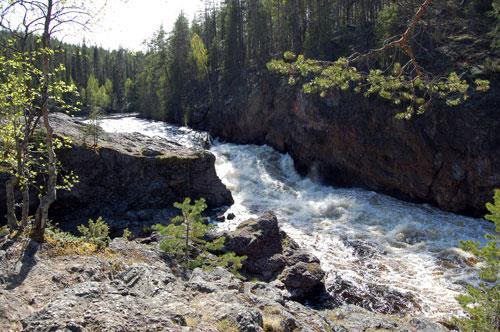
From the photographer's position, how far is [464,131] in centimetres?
2278

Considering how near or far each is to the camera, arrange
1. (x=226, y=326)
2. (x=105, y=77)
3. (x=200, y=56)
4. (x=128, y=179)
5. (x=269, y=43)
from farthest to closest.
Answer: (x=105, y=77)
(x=200, y=56)
(x=269, y=43)
(x=128, y=179)
(x=226, y=326)

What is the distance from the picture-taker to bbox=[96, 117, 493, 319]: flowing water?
52.7ft

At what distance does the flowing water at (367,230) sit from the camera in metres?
16.1

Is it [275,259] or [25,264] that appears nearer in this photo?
[25,264]

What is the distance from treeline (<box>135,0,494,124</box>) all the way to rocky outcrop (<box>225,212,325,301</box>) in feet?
56.4

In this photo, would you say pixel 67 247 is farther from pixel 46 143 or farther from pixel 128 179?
pixel 128 179

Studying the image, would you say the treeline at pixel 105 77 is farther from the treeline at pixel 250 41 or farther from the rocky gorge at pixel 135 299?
the rocky gorge at pixel 135 299

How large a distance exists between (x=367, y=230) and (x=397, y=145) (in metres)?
7.45

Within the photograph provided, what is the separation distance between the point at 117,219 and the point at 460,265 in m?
16.7

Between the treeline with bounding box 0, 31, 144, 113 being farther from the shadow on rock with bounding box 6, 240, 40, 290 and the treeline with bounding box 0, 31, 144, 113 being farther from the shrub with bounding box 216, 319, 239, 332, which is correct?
the shrub with bounding box 216, 319, 239, 332

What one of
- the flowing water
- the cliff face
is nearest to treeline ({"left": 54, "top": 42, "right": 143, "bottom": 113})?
the cliff face

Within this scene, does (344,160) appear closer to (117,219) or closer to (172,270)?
(117,219)

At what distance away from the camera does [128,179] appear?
74.7 ft

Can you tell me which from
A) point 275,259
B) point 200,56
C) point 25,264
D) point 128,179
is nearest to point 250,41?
point 200,56
